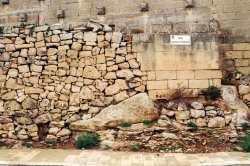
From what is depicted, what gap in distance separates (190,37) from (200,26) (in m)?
0.43

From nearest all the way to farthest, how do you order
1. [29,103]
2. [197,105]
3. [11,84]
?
1. [197,105]
2. [29,103]
3. [11,84]

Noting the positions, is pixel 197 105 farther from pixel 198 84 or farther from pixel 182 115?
pixel 198 84

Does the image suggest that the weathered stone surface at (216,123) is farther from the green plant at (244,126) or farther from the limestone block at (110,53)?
the limestone block at (110,53)

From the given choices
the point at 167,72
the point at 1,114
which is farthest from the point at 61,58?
the point at 167,72

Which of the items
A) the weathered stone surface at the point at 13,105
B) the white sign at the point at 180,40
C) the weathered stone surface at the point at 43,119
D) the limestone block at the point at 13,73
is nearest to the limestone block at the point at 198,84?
the white sign at the point at 180,40

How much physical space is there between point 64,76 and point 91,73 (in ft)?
2.49

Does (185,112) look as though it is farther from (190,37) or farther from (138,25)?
(138,25)

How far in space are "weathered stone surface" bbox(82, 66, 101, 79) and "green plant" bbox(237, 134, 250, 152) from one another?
3.95 metres

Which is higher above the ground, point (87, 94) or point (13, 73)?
point (13, 73)

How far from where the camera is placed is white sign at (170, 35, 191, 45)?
6.48 m

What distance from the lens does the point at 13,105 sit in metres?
6.50

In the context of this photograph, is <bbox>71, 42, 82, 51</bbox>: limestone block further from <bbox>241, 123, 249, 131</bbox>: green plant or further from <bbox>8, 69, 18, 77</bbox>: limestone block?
<bbox>241, 123, 249, 131</bbox>: green plant

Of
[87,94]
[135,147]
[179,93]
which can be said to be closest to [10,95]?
[87,94]

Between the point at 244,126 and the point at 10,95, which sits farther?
the point at 10,95
